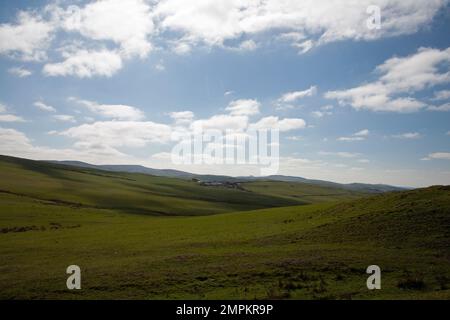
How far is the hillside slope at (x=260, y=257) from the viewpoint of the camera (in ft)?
77.6

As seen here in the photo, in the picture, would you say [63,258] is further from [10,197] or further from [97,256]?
[10,197]

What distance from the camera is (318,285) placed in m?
23.9

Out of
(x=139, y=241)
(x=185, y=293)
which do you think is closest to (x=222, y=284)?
(x=185, y=293)

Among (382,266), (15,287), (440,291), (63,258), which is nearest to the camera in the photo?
(440,291)

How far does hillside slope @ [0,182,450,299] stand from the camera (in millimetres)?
23641

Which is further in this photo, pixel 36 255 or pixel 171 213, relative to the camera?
pixel 171 213

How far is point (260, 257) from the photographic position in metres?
30.7
